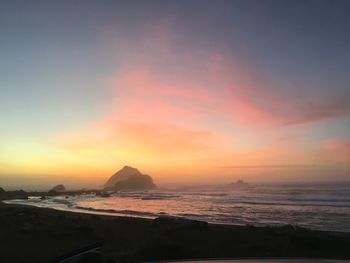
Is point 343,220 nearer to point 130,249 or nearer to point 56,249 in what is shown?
point 130,249

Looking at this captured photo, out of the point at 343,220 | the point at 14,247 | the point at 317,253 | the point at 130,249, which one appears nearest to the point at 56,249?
the point at 14,247

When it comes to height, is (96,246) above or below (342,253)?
above

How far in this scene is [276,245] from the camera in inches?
656

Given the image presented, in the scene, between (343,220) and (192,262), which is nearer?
(192,262)

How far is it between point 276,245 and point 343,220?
63.5 ft

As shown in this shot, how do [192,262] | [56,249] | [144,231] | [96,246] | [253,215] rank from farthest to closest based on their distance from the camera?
[253,215] < [144,231] < [56,249] < [96,246] < [192,262]

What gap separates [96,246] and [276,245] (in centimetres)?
1422

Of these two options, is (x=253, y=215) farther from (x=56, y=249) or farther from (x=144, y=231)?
(x=56, y=249)

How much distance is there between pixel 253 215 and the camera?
38781mm

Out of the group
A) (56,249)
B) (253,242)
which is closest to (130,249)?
(56,249)

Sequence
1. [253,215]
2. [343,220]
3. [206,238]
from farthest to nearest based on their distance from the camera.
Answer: [253,215] < [343,220] < [206,238]

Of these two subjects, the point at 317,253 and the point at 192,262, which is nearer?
the point at 192,262

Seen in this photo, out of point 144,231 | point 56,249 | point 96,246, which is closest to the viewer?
point 96,246

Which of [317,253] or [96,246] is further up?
[96,246]
